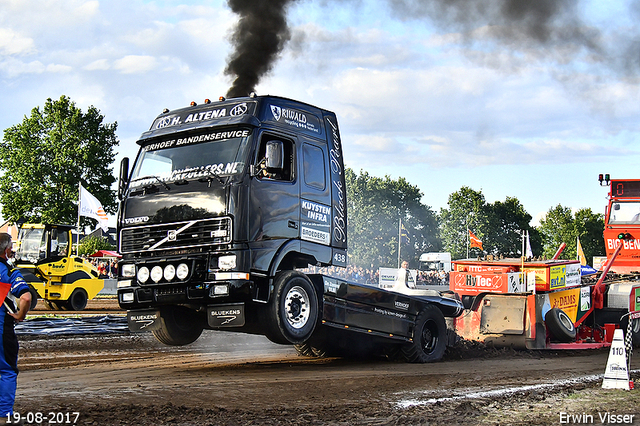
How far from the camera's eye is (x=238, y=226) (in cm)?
821

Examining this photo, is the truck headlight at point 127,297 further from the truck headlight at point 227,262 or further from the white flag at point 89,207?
the white flag at point 89,207

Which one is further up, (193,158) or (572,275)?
(193,158)

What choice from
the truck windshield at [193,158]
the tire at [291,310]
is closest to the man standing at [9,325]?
the truck windshield at [193,158]

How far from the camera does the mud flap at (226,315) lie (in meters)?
8.33

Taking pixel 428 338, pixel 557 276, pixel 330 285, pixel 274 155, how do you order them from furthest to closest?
1. pixel 557 276
2. pixel 428 338
3. pixel 330 285
4. pixel 274 155

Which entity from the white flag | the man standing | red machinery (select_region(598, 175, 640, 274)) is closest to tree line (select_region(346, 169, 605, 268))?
the white flag

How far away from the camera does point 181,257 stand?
27.8 feet

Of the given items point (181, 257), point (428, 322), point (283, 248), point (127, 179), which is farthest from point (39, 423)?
point (428, 322)

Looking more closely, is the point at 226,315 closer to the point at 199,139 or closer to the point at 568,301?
the point at 199,139

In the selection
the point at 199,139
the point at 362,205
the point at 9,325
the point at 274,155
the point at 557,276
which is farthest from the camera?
the point at 362,205

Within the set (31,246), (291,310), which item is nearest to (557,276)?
(291,310)

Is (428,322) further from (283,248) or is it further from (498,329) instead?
(283,248)

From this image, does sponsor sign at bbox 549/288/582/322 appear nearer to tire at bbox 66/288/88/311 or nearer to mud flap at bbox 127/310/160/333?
mud flap at bbox 127/310/160/333

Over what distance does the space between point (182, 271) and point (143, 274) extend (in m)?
0.66
